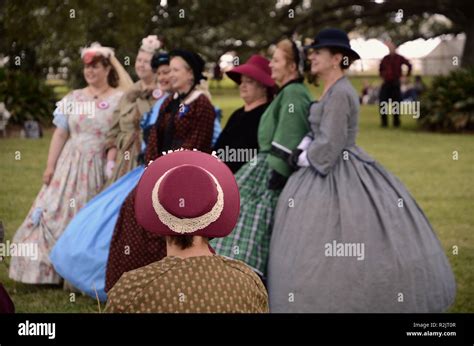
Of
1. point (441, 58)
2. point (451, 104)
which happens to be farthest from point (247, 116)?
point (441, 58)

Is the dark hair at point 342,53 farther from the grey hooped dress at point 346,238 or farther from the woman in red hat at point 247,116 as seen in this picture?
the woman in red hat at point 247,116

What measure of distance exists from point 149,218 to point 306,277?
261 cm

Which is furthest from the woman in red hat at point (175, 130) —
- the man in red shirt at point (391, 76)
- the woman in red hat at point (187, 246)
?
the man in red shirt at point (391, 76)

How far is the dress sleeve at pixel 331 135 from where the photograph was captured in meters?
5.05

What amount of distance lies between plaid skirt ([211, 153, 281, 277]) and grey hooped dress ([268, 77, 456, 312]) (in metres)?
0.08

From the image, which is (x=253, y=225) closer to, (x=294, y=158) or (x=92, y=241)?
(x=294, y=158)

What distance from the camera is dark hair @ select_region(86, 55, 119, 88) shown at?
20.0ft

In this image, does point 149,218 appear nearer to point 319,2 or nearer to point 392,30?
point 319,2

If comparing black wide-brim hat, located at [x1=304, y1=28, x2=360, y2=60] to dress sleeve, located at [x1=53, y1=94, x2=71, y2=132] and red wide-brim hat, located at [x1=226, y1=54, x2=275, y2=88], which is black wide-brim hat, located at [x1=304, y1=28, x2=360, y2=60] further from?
dress sleeve, located at [x1=53, y1=94, x2=71, y2=132]

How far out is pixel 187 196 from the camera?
236cm

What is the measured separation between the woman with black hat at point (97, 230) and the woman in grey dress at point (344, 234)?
100 centimetres
